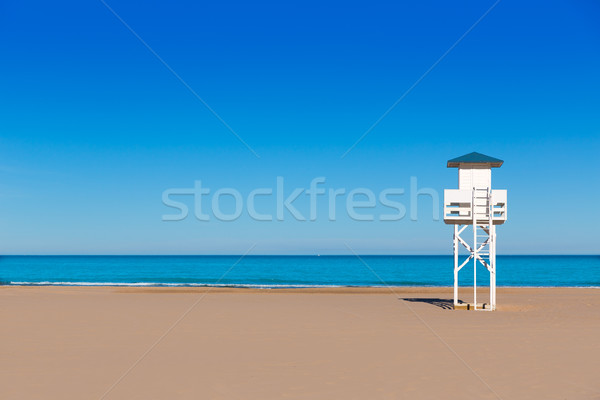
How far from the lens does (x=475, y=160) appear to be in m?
19.3

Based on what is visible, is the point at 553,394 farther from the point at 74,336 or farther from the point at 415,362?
the point at 74,336

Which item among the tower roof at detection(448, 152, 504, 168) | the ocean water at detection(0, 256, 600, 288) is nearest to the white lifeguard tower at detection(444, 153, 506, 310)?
the tower roof at detection(448, 152, 504, 168)

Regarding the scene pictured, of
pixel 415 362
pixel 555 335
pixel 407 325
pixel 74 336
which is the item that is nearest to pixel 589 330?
pixel 555 335

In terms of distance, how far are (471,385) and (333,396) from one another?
2.35 metres

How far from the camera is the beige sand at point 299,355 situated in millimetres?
8344

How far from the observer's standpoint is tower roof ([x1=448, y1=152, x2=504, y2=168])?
19156mm

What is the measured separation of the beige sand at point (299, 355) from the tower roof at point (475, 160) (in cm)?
540

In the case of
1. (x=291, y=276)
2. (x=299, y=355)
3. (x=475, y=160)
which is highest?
(x=475, y=160)

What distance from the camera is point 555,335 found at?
43.9 ft

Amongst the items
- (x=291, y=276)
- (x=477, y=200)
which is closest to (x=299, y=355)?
(x=477, y=200)

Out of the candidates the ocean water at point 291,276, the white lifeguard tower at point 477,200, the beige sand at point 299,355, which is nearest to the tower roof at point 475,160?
the white lifeguard tower at point 477,200

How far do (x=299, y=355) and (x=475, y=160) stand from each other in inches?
457

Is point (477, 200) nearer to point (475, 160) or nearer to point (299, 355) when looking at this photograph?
point (475, 160)

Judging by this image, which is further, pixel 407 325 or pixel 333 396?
pixel 407 325
